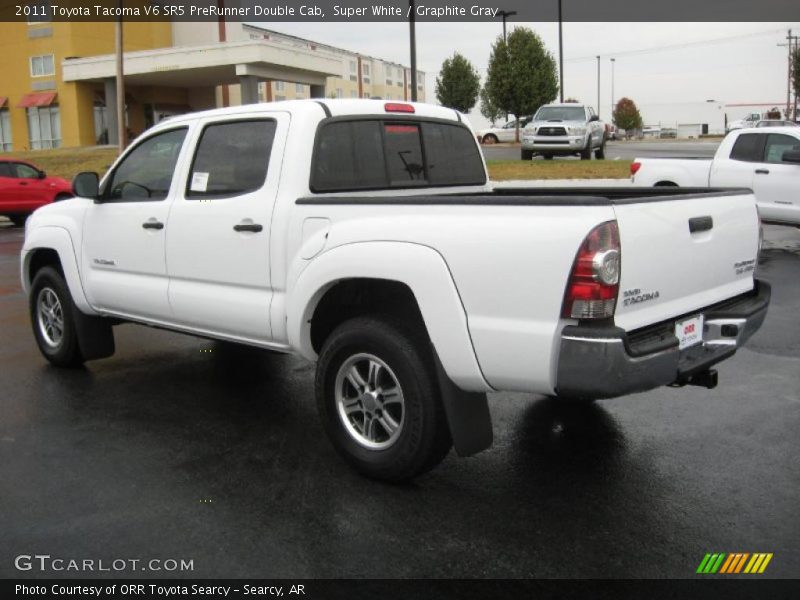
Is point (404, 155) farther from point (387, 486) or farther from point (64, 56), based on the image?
point (64, 56)

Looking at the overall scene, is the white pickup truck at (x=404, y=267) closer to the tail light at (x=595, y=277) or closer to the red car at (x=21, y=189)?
the tail light at (x=595, y=277)

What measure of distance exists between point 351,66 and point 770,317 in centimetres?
8355

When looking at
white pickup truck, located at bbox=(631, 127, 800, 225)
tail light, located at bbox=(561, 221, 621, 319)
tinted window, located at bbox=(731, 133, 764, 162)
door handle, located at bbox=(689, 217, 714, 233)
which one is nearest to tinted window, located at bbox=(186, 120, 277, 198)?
tail light, located at bbox=(561, 221, 621, 319)

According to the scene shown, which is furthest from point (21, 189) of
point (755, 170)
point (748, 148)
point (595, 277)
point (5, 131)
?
point (5, 131)

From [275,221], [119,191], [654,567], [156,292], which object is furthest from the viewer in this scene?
[119,191]

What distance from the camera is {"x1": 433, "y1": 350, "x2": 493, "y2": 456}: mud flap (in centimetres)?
391

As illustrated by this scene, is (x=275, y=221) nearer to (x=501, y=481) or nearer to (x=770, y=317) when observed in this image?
(x=501, y=481)

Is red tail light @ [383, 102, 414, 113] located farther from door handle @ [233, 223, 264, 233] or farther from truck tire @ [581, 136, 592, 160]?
truck tire @ [581, 136, 592, 160]

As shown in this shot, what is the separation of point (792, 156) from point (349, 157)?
32.3ft

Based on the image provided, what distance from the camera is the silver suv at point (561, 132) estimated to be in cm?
2642

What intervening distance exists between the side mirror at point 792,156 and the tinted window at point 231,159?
33.2 feet

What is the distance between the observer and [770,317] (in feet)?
27.3

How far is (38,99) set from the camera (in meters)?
48.8

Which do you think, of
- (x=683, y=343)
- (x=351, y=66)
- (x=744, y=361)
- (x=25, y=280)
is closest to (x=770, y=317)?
(x=744, y=361)
